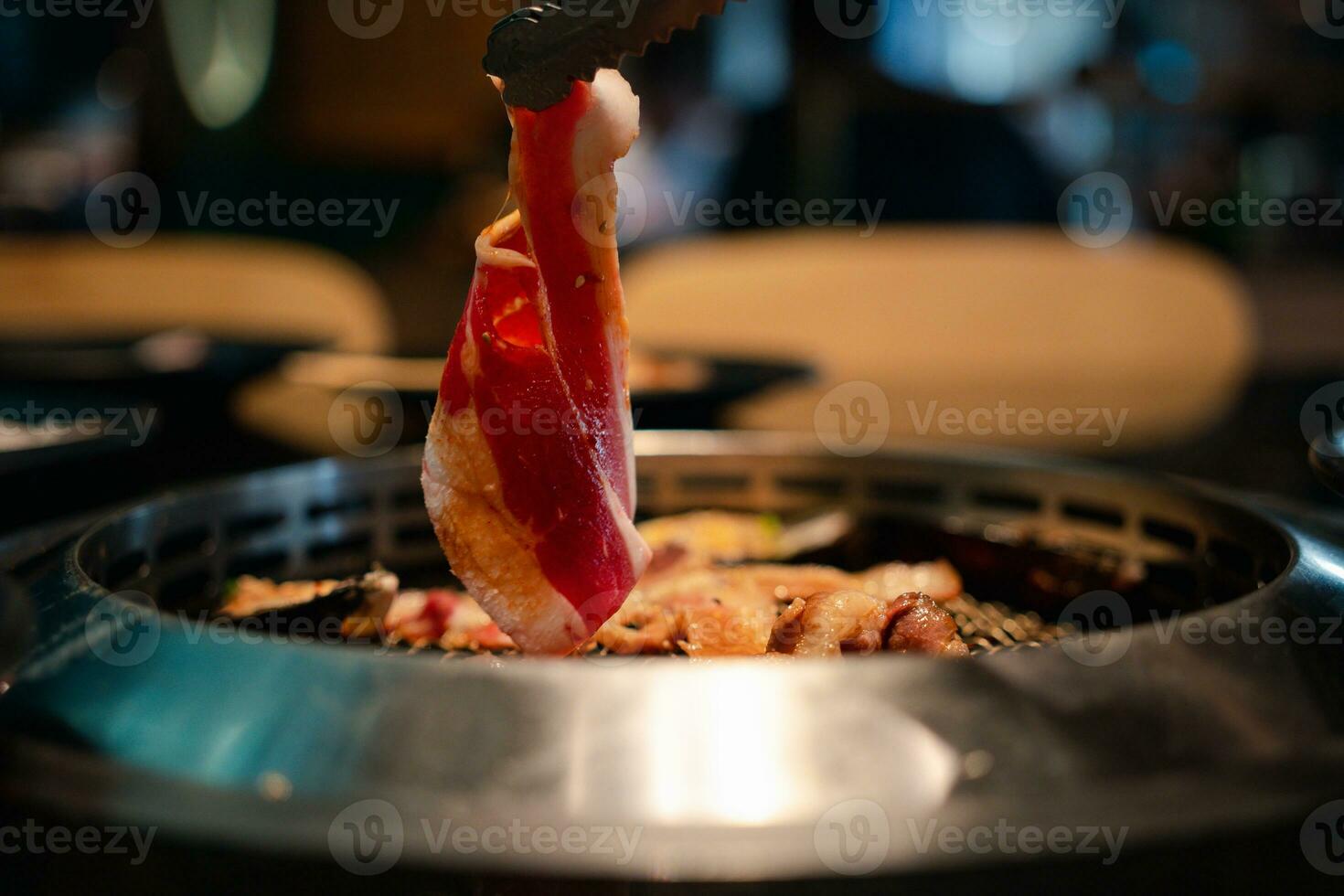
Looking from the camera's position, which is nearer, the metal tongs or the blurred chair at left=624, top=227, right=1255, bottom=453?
the metal tongs

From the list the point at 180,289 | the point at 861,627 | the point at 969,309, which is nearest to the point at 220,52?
the point at 180,289

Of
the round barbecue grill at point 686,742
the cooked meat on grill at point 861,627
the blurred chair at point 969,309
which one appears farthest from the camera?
the blurred chair at point 969,309

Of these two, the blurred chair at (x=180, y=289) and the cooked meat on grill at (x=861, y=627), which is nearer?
the cooked meat on grill at (x=861, y=627)

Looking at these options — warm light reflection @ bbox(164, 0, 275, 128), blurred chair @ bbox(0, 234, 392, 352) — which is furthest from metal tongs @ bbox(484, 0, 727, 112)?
warm light reflection @ bbox(164, 0, 275, 128)

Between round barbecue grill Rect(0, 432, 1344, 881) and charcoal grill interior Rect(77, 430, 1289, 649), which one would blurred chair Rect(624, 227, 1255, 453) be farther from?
round barbecue grill Rect(0, 432, 1344, 881)

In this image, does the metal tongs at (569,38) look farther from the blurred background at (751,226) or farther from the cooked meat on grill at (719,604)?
the blurred background at (751,226)

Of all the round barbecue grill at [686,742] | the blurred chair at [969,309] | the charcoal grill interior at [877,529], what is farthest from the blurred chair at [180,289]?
the round barbecue grill at [686,742]
